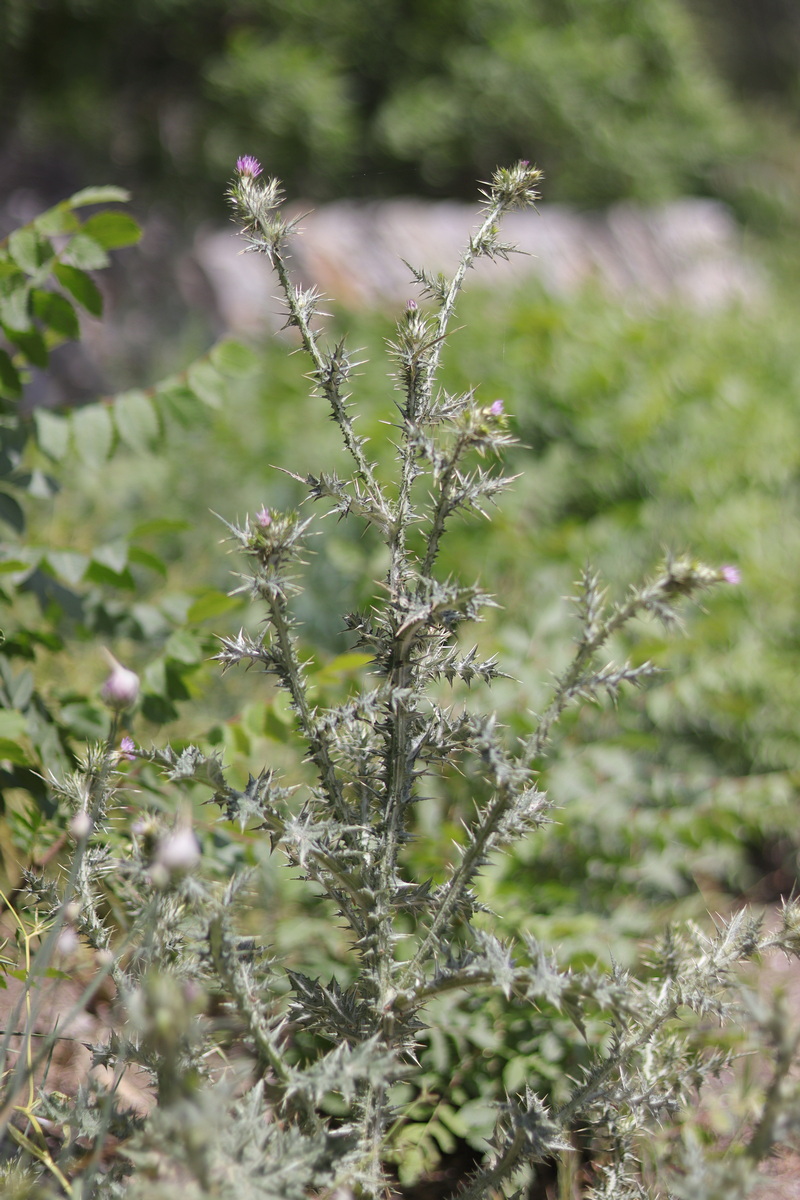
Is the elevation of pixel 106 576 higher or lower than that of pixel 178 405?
lower

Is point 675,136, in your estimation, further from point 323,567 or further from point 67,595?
point 67,595

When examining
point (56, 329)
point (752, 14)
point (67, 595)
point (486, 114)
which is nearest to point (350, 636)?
point (67, 595)

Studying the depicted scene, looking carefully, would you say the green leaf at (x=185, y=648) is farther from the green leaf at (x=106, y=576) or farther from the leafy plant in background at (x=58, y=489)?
the green leaf at (x=106, y=576)

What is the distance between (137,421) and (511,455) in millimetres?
1938

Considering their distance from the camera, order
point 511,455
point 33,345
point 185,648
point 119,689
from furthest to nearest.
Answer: point 511,455 → point 33,345 → point 185,648 → point 119,689

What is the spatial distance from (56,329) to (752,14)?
602 inches

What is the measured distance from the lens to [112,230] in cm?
176

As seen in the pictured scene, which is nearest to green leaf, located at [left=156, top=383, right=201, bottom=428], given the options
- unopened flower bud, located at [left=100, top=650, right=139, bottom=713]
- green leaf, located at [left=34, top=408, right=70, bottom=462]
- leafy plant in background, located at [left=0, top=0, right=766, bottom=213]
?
green leaf, located at [left=34, top=408, right=70, bottom=462]

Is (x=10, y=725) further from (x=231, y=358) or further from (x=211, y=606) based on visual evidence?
(x=231, y=358)

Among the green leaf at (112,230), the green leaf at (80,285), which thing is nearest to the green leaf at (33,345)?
the green leaf at (80,285)

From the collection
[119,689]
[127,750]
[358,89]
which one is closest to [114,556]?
[127,750]

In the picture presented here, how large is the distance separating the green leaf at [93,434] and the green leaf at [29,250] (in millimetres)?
315

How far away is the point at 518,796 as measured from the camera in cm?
119

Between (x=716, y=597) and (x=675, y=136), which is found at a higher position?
(x=675, y=136)
